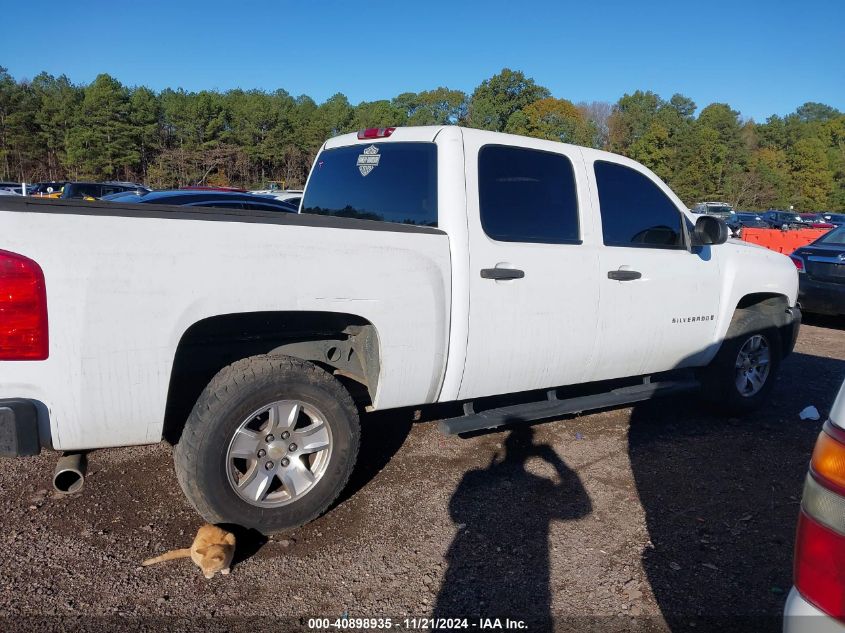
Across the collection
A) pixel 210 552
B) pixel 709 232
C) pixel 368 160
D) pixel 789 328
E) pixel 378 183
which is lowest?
pixel 210 552

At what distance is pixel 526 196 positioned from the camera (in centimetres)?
399

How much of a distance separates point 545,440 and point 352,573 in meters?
2.13

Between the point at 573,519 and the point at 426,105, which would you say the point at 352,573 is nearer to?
the point at 573,519

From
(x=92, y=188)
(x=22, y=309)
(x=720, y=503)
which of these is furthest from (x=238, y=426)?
(x=92, y=188)

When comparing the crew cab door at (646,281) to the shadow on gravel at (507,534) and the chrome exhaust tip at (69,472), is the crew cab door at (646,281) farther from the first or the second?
the chrome exhaust tip at (69,472)

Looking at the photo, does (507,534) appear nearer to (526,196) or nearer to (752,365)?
(526,196)

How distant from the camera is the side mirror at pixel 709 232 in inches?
180

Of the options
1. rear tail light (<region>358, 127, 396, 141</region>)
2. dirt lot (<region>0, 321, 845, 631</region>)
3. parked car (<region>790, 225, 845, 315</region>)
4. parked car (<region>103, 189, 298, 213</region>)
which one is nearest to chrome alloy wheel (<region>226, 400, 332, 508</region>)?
dirt lot (<region>0, 321, 845, 631</region>)

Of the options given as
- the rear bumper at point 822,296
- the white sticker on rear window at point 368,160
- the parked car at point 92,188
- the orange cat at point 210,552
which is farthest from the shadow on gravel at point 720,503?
the parked car at point 92,188

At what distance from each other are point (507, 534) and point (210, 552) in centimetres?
149

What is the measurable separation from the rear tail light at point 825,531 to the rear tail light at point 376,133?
3.13 meters

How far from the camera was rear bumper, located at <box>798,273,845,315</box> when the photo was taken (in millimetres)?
9453

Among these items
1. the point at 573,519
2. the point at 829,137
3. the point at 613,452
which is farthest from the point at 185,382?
the point at 829,137

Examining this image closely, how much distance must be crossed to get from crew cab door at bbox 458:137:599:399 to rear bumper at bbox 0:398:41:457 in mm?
2093
